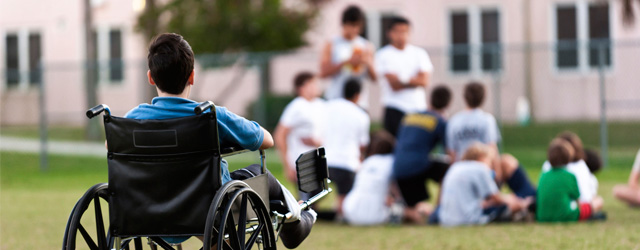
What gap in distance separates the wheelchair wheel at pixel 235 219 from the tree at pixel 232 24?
63.4 ft

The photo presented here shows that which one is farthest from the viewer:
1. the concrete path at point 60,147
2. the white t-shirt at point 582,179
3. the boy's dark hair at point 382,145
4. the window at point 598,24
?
the window at point 598,24

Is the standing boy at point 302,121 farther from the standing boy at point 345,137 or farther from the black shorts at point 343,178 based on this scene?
the black shorts at point 343,178

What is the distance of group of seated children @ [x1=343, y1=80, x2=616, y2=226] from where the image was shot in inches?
345

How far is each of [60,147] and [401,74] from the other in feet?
33.3

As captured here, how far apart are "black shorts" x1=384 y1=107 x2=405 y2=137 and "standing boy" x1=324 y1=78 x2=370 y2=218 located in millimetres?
565

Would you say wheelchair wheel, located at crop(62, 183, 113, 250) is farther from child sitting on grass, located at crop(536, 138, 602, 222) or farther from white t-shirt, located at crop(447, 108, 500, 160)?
white t-shirt, located at crop(447, 108, 500, 160)

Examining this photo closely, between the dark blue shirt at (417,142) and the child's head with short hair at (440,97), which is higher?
the child's head with short hair at (440,97)

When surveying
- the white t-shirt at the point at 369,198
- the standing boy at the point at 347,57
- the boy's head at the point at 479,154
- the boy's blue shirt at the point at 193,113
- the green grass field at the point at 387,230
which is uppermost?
the standing boy at the point at 347,57

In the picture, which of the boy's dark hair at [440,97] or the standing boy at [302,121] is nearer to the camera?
the boy's dark hair at [440,97]

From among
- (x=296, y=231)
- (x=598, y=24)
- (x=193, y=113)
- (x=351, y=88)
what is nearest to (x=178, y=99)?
(x=193, y=113)

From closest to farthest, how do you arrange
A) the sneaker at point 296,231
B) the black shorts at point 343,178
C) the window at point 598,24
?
the sneaker at point 296,231
the black shorts at point 343,178
the window at point 598,24

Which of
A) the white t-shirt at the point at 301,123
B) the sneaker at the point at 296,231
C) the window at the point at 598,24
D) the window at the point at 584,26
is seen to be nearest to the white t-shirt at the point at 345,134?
the white t-shirt at the point at 301,123

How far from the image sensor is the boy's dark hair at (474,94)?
31.2 ft

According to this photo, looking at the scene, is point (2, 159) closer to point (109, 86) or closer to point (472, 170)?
point (109, 86)
